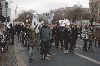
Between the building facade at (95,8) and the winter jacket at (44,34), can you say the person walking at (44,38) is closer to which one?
the winter jacket at (44,34)

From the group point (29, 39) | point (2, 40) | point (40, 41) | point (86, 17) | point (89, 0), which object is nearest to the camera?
point (29, 39)

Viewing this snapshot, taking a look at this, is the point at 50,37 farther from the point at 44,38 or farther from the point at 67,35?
the point at 67,35

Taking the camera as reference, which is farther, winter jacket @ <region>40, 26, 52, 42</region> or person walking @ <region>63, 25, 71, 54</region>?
person walking @ <region>63, 25, 71, 54</region>

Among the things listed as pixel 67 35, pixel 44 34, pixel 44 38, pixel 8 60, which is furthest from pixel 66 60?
pixel 67 35

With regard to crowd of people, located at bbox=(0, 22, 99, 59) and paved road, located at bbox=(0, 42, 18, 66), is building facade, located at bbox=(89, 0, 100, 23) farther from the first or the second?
→ paved road, located at bbox=(0, 42, 18, 66)

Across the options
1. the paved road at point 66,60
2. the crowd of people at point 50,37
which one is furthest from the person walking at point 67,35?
the paved road at point 66,60

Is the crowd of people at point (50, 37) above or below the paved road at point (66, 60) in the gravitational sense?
above

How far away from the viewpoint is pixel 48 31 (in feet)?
61.1

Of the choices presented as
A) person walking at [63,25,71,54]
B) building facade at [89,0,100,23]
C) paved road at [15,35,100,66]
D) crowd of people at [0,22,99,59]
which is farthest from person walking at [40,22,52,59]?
building facade at [89,0,100,23]

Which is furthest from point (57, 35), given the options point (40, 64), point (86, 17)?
point (86, 17)

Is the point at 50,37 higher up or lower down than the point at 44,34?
lower down

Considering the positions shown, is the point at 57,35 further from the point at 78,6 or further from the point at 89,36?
the point at 78,6

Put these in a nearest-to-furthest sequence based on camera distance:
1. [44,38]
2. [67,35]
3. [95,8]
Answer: [44,38] < [67,35] < [95,8]

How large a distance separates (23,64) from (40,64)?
0.73 metres
